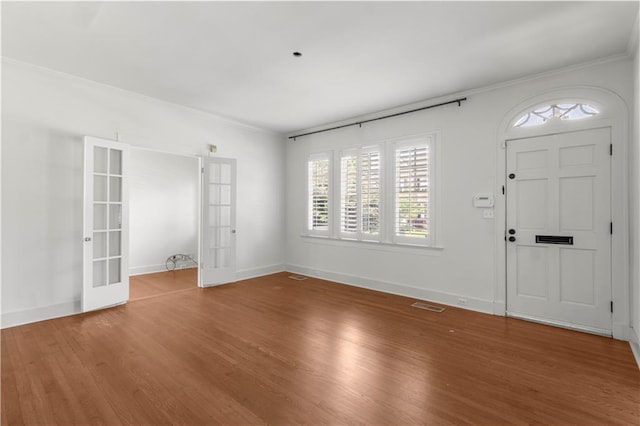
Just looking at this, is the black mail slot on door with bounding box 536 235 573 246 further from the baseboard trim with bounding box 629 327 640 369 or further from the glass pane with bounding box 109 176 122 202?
the glass pane with bounding box 109 176 122 202

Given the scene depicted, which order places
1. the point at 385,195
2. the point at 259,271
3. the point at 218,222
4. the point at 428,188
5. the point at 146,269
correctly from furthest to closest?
the point at 146,269 → the point at 259,271 → the point at 218,222 → the point at 385,195 → the point at 428,188

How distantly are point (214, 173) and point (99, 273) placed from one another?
2.31 meters

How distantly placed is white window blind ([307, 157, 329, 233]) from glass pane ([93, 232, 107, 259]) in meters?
3.46

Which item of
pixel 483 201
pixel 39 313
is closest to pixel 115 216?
pixel 39 313

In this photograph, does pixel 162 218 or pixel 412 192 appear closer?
pixel 412 192

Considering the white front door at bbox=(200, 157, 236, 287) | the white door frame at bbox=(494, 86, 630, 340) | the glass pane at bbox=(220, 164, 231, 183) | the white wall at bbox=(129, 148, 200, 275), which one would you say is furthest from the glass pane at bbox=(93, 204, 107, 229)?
the white door frame at bbox=(494, 86, 630, 340)

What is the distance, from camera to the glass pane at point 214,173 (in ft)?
17.8

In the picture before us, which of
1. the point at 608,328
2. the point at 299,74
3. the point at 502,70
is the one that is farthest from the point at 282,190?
the point at 608,328

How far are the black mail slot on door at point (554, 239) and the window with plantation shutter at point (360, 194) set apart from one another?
2.26 metres

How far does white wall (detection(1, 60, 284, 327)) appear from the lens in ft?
11.5

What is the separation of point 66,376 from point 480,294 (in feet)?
15.0

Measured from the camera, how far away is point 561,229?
142 inches

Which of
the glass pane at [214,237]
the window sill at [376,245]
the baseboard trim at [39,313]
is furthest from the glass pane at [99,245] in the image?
the window sill at [376,245]

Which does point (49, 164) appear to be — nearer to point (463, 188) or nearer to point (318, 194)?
point (318, 194)
